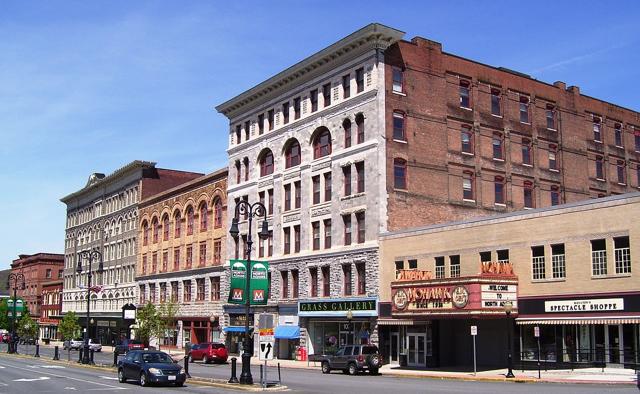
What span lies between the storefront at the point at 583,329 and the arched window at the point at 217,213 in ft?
129

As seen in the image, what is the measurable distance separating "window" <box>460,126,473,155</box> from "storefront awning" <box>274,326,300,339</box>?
64.7ft

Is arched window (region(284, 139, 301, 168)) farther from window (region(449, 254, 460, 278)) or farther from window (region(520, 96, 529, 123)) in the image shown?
window (region(449, 254, 460, 278))

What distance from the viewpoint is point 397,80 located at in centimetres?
5584

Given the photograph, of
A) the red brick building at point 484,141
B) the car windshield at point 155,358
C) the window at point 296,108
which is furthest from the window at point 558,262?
the window at point 296,108

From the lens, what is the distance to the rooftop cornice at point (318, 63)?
5459 cm

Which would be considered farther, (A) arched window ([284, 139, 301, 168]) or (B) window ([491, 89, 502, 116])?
(A) arched window ([284, 139, 301, 168])

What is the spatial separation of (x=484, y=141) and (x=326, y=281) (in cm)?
1710

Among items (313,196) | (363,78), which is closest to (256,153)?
(313,196)

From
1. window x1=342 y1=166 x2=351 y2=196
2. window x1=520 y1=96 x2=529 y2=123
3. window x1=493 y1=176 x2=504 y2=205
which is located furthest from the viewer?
window x1=520 y1=96 x2=529 y2=123

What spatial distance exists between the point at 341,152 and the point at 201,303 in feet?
90.5

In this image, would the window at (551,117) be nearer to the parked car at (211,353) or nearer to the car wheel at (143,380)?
the parked car at (211,353)

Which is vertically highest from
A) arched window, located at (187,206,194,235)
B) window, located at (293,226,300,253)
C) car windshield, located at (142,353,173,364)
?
arched window, located at (187,206,194,235)

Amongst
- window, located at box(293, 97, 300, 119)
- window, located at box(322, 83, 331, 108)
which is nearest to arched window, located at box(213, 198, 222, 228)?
window, located at box(293, 97, 300, 119)

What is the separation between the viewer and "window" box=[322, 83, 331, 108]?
197ft
